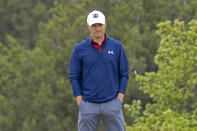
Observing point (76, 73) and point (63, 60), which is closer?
point (76, 73)

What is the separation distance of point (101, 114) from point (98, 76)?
0.38m

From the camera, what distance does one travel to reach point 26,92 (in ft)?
70.3

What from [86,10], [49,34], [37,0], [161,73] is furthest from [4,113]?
[37,0]

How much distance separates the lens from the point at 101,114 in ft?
15.1

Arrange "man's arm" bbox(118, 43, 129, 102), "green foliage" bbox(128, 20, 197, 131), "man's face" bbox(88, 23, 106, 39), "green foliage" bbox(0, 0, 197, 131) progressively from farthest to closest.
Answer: "green foliage" bbox(0, 0, 197, 131) < "green foliage" bbox(128, 20, 197, 131) < "man's arm" bbox(118, 43, 129, 102) < "man's face" bbox(88, 23, 106, 39)

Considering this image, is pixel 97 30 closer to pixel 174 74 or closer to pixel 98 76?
pixel 98 76

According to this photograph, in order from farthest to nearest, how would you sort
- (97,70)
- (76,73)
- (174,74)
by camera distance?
(174,74), (76,73), (97,70)

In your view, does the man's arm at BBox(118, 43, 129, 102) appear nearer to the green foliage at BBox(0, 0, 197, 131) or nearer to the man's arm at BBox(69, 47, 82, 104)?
the man's arm at BBox(69, 47, 82, 104)

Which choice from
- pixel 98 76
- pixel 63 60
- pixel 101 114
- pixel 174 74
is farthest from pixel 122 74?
pixel 63 60

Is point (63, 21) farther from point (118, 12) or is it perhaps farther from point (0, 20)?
point (0, 20)

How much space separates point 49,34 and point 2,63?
2.96 metres

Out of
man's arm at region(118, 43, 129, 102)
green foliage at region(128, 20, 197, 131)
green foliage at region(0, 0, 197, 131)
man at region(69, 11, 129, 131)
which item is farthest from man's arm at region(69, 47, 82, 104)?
green foliage at region(0, 0, 197, 131)

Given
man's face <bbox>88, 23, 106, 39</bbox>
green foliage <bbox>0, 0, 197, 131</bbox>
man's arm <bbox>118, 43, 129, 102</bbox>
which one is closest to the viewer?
man's face <bbox>88, 23, 106, 39</bbox>

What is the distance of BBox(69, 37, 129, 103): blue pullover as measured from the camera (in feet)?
14.7
